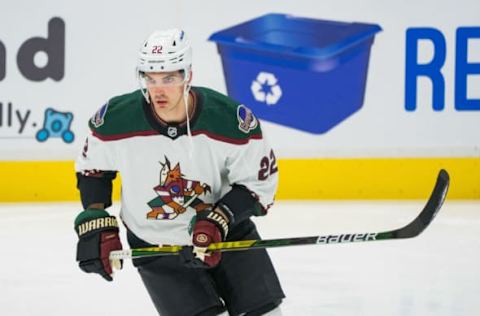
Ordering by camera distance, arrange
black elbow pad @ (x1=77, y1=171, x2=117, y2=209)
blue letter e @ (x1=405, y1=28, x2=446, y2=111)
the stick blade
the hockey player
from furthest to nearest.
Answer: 1. blue letter e @ (x1=405, y1=28, x2=446, y2=111)
2. black elbow pad @ (x1=77, y1=171, x2=117, y2=209)
3. the hockey player
4. the stick blade

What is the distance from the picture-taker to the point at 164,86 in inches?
89.7

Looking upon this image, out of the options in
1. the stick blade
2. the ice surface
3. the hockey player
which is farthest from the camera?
the ice surface

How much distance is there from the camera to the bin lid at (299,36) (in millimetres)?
7023

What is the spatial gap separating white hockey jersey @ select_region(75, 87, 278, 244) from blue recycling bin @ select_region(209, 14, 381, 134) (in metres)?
4.57

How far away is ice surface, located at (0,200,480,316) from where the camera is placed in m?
3.43

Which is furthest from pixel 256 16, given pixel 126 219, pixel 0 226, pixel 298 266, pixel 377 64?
pixel 126 219

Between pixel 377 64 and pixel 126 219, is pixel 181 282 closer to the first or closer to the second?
pixel 126 219

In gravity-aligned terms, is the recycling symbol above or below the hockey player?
below

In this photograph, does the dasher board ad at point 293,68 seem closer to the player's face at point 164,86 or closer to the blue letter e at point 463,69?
the blue letter e at point 463,69

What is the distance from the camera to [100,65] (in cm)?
705

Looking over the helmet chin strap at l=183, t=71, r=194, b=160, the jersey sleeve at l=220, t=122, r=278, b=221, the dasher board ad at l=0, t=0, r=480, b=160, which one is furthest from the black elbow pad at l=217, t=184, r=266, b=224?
the dasher board ad at l=0, t=0, r=480, b=160

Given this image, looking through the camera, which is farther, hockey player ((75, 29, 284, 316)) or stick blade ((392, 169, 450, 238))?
hockey player ((75, 29, 284, 316))

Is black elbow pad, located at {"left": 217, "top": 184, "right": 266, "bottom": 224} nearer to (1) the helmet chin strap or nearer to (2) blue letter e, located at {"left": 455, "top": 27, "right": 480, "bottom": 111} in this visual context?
(1) the helmet chin strap

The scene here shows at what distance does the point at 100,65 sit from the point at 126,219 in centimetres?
466
